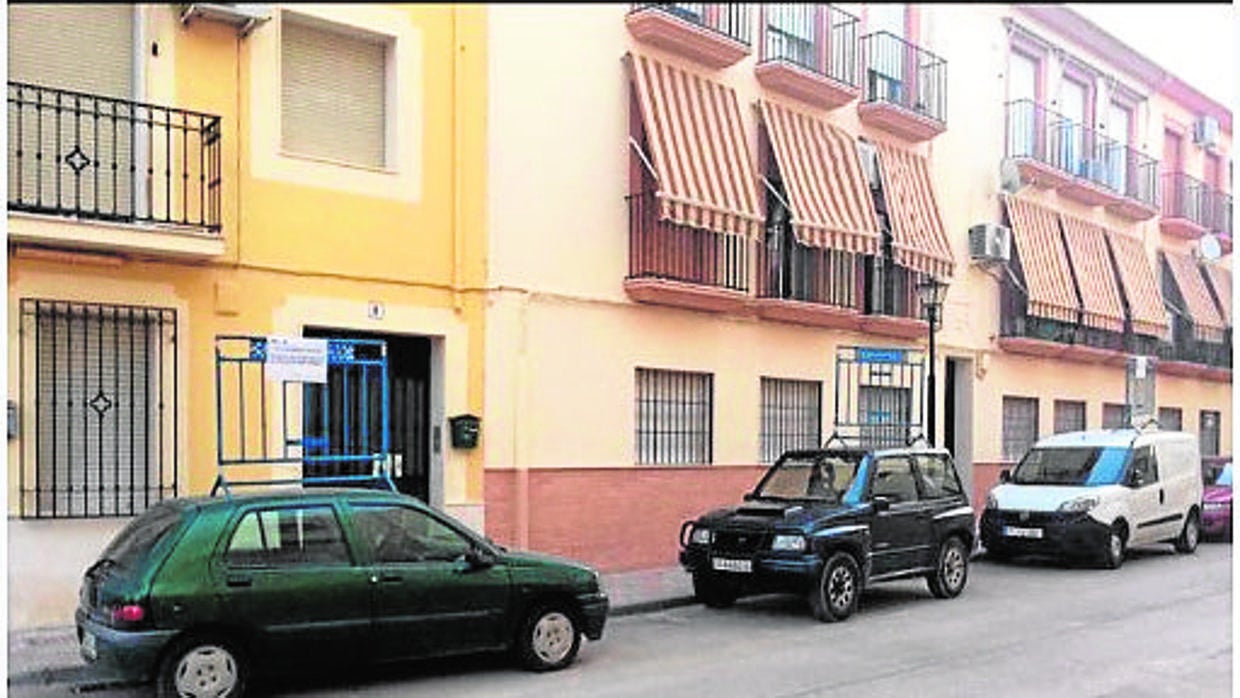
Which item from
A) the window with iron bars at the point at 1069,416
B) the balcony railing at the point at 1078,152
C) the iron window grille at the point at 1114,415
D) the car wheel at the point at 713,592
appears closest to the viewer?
the car wheel at the point at 713,592

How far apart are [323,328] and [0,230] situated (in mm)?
5481

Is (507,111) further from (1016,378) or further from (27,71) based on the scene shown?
(1016,378)

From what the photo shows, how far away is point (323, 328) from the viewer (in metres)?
11.6

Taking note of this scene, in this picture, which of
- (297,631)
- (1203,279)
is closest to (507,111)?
(297,631)

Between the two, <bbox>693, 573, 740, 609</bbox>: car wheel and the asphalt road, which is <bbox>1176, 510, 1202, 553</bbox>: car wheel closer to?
the asphalt road

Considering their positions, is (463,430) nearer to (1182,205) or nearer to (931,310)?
(931,310)

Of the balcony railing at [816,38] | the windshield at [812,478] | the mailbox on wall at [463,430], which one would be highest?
the balcony railing at [816,38]

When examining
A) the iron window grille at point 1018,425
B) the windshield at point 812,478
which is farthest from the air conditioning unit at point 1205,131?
the windshield at point 812,478

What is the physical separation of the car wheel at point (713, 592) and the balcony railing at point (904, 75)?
8.87 m

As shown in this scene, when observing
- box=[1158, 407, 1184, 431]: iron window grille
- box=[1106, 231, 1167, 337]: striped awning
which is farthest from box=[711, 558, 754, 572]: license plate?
box=[1158, 407, 1184, 431]: iron window grille

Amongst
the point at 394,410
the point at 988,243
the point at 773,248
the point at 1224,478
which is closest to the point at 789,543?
the point at 394,410

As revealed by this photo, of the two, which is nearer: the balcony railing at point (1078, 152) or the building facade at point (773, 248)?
the building facade at point (773, 248)

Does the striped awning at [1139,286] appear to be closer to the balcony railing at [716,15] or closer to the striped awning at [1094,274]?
the striped awning at [1094,274]

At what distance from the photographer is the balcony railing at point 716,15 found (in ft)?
46.3
